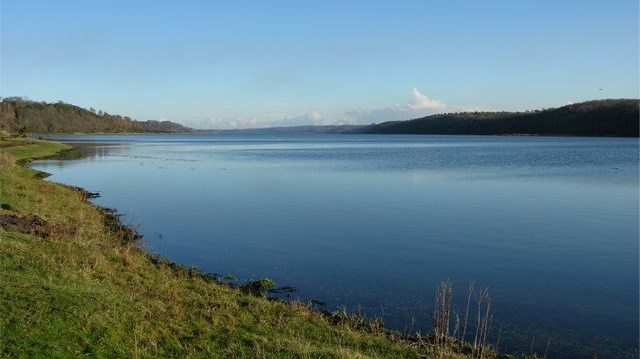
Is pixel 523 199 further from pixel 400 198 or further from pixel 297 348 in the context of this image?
pixel 297 348

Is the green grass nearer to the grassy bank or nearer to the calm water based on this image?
the grassy bank

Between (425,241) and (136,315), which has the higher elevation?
(136,315)

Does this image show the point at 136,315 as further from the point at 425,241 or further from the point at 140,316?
the point at 425,241

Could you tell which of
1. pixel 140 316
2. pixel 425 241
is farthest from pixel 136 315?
pixel 425 241

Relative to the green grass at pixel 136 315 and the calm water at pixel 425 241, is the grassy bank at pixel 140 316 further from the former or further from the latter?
the calm water at pixel 425 241

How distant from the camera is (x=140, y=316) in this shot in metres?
12.7

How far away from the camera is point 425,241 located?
24.8 metres

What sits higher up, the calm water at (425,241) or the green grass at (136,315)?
the green grass at (136,315)

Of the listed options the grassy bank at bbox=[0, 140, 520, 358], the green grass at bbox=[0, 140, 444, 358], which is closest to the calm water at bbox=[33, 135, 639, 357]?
the grassy bank at bbox=[0, 140, 520, 358]

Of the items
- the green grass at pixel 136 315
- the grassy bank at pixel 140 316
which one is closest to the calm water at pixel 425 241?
the grassy bank at pixel 140 316

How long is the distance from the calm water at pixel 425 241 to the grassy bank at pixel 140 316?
2.22 meters

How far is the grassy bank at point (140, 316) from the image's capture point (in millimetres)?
11109

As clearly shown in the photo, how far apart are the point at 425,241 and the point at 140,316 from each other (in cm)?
1476

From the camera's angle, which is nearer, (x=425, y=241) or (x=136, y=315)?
(x=136, y=315)
